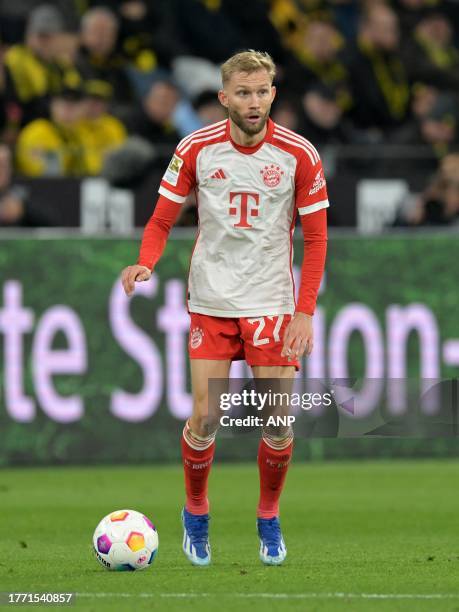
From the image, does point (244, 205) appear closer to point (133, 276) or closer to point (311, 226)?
point (311, 226)

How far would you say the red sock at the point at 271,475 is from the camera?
761 cm

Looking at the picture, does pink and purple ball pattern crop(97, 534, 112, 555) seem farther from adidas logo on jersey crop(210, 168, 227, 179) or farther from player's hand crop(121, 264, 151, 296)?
adidas logo on jersey crop(210, 168, 227, 179)

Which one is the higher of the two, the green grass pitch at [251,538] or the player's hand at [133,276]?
the player's hand at [133,276]

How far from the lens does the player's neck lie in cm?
740

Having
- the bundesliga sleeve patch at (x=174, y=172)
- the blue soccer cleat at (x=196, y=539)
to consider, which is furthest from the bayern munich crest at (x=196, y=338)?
the blue soccer cleat at (x=196, y=539)

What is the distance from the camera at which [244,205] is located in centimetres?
744

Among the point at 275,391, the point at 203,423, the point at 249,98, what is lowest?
the point at 203,423

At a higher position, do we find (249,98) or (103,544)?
(249,98)

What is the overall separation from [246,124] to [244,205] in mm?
Answer: 392

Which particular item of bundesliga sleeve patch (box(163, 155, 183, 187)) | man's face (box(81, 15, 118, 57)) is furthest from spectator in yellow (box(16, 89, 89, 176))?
bundesliga sleeve patch (box(163, 155, 183, 187))

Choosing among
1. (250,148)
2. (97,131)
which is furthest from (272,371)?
(97,131)

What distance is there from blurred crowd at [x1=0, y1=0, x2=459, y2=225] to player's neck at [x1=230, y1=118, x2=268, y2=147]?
618 cm

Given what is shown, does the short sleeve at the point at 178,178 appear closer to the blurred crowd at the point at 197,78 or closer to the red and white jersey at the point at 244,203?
the red and white jersey at the point at 244,203

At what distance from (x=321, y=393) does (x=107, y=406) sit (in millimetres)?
5069
